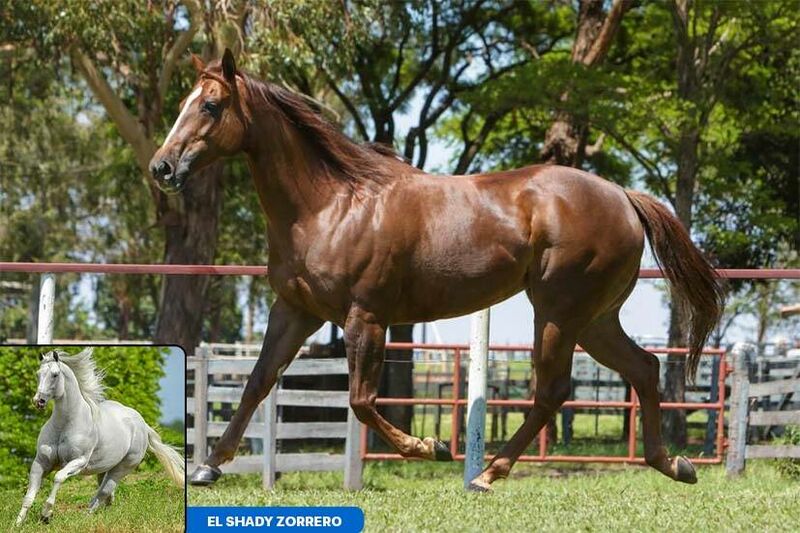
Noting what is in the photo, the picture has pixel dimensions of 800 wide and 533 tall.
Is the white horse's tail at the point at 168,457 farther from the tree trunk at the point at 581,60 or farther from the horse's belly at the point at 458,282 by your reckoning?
the tree trunk at the point at 581,60

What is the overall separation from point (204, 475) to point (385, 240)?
1.25 m

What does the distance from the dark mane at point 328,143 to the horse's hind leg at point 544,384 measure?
99 centimetres

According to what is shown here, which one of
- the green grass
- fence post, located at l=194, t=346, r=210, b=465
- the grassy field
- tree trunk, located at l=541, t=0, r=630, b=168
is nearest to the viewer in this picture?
the green grass

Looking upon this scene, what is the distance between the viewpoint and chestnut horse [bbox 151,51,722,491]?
16.9ft

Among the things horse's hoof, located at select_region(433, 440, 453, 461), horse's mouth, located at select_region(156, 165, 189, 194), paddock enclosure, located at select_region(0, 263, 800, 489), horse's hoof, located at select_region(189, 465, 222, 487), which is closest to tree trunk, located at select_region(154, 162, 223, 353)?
paddock enclosure, located at select_region(0, 263, 800, 489)

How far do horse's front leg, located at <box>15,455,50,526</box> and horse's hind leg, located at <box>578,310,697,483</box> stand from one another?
107 inches

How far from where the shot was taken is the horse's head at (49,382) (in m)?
3.90

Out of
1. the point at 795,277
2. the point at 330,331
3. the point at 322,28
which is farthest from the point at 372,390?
the point at 330,331

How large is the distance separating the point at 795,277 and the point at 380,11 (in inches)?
360

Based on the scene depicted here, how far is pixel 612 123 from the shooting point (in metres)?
14.0

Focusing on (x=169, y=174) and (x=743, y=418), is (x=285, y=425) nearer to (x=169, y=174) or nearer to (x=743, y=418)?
(x=743, y=418)

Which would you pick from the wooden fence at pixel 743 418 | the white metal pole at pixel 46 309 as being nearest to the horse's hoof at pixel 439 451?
the white metal pole at pixel 46 309

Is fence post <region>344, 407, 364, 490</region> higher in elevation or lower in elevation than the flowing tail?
lower

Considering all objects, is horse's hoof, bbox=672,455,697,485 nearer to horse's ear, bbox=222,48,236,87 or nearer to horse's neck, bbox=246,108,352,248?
horse's neck, bbox=246,108,352,248
